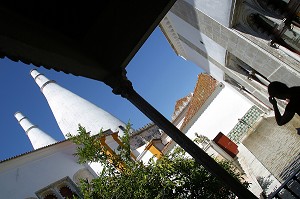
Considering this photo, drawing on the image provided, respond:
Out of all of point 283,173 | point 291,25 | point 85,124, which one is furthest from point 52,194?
point 85,124

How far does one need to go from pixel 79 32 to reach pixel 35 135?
1121 inches

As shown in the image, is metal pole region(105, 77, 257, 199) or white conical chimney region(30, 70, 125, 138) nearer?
metal pole region(105, 77, 257, 199)

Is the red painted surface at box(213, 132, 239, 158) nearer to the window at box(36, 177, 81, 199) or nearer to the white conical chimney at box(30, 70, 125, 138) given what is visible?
the window at box(36, 177, 81, 199)

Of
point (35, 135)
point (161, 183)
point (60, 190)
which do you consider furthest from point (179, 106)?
point (161, 183)

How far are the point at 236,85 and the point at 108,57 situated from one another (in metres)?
12.6

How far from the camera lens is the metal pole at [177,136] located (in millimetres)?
3666

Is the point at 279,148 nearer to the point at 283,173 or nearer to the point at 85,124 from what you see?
the point at 283,173

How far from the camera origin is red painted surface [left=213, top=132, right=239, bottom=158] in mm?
16172

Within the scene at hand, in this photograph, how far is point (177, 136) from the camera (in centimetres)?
393

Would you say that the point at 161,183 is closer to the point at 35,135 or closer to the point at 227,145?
the point at 227,145

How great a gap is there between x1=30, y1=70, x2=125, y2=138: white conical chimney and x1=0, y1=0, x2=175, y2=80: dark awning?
28118 millimetres

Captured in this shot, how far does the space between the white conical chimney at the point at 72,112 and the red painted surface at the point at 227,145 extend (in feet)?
54.6

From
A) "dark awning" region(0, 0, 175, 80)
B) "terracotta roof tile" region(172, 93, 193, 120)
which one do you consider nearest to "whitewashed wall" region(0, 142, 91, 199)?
"terracotta roof tile" region(172, 93, 193, 120)

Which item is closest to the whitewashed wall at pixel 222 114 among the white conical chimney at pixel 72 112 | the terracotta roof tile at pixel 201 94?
the terracotta roof tile at pixel 201 94
